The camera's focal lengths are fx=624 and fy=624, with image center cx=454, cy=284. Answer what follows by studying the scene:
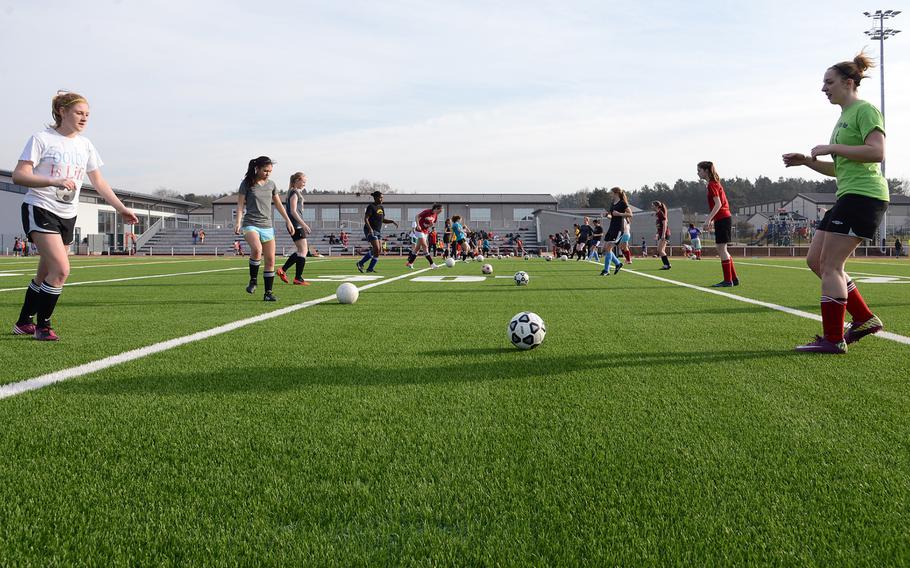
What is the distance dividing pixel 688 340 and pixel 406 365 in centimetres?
246

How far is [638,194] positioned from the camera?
142 m

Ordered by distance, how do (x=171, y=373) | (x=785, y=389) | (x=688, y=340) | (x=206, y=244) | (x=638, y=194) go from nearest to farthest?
(x=785, y=389), (x=171, y=373), (x=688, y=340), (x=206, y=244), (x=638, y=194)

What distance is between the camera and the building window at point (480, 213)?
74.8 metres

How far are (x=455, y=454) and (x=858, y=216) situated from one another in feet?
12.8

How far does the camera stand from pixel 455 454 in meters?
2.34

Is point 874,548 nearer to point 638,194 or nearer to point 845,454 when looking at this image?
point 845,454

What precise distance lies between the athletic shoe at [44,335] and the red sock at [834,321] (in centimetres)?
591

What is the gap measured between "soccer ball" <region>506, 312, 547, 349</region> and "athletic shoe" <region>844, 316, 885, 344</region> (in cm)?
239

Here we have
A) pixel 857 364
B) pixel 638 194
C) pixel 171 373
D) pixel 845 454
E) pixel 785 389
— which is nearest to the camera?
pixel 845 454

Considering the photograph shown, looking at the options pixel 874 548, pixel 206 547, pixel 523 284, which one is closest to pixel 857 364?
pixel 874 548

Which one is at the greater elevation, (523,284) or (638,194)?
(638,194)

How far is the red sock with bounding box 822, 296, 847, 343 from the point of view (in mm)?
4496

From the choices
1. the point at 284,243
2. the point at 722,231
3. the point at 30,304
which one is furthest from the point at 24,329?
the point at 284,243

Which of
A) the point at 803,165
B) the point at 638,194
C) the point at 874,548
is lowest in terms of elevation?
the point at 874,548
